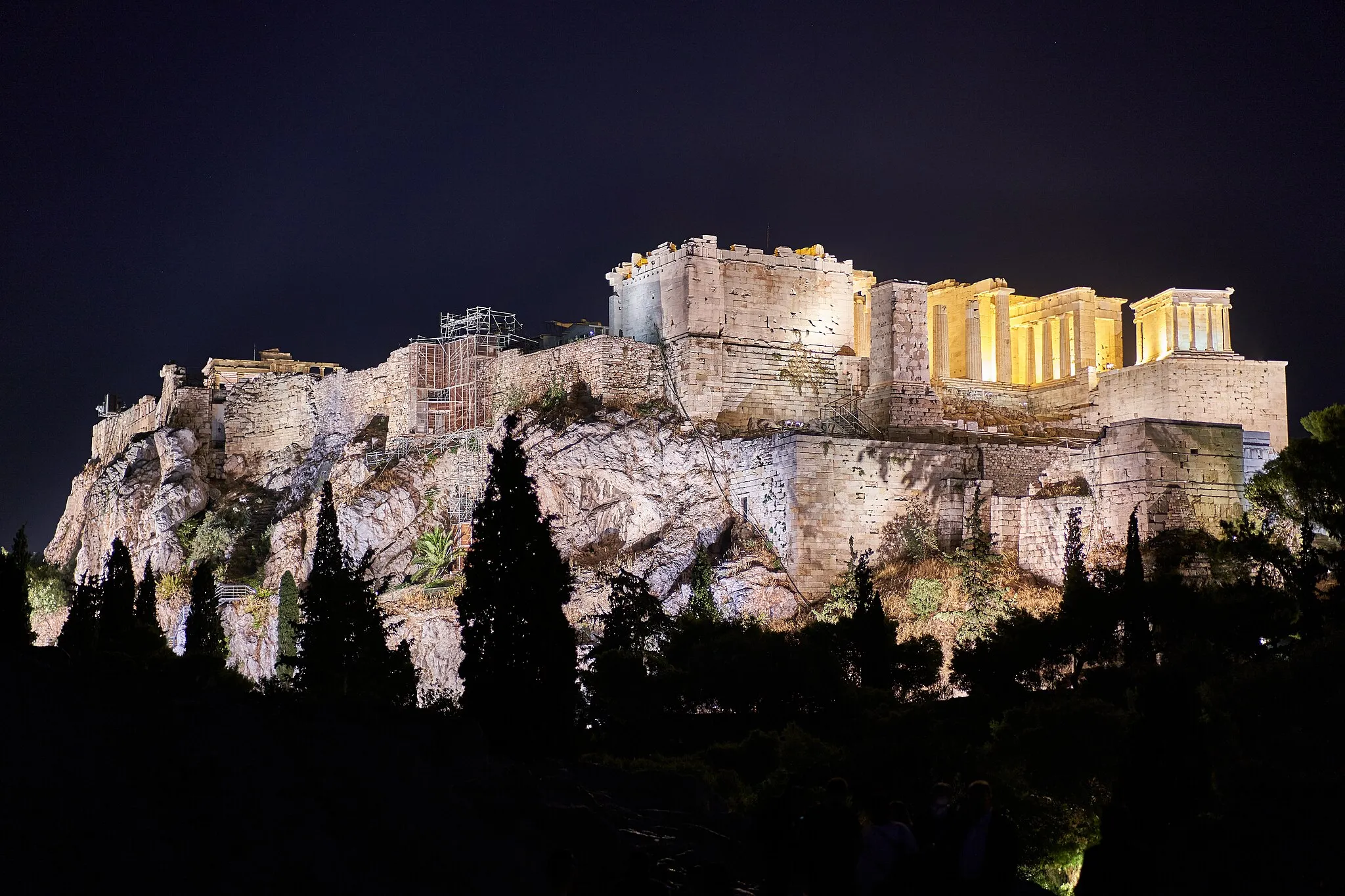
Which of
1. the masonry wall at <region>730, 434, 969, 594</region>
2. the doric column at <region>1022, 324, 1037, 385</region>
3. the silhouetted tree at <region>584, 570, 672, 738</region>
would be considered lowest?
the silhouetted tree at <region>584, 570, 672, 738</region>

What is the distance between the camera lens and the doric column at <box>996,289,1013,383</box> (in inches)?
1890

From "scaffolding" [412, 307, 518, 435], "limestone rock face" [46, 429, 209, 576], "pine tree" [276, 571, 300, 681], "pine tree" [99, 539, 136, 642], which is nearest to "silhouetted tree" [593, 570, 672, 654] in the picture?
"pine tree" [276, 571, 300, 681]

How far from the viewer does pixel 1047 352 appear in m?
49.1

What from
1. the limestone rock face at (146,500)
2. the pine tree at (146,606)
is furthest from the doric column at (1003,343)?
the limestone rock face at (146,500)

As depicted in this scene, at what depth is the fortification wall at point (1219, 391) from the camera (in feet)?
142

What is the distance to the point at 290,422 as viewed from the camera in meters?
56.5

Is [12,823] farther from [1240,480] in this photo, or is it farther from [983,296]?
[983,296]

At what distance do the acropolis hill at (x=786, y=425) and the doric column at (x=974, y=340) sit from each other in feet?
0.21

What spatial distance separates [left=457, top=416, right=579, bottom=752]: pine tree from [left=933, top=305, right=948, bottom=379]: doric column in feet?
82.7


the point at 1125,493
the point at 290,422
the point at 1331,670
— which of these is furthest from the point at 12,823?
the point at 290,422

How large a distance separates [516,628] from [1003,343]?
95.2 feet

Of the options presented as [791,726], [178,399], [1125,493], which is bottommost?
[791,726]

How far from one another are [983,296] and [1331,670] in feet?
102

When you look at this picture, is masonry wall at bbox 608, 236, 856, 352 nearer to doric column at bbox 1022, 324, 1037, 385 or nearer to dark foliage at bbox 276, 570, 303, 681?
doric column at bbox 1022, 324, 1037, 385
